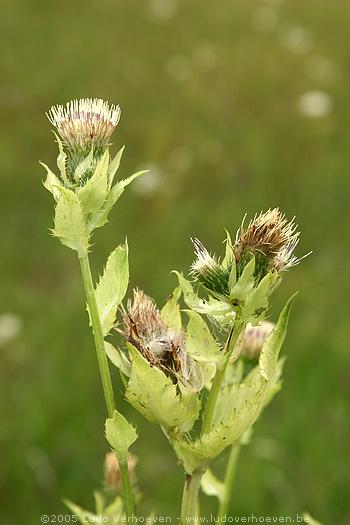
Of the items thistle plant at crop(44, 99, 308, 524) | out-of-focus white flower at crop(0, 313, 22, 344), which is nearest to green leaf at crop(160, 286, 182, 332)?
thistle plant at crop(44, 99, 308, 524)

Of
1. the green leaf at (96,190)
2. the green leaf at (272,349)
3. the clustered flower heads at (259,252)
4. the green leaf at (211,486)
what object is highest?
the green leaf at (96,190)

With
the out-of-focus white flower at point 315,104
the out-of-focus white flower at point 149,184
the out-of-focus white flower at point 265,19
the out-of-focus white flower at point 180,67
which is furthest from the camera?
the out-of-focus white flower at point 265,19

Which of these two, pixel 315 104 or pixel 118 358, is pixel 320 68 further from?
pixel 118 358

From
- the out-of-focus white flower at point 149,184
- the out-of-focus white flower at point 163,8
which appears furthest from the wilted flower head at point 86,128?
the out-of-focus white flower at point 163,8

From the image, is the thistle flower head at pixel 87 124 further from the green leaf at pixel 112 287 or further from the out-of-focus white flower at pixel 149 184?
the out-of-focus white flower at pixel 149 184

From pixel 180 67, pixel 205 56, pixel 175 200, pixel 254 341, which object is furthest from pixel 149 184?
pixel 254 341

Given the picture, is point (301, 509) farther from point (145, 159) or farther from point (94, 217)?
point (145, 159)

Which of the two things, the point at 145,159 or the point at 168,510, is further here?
the point at 145,159

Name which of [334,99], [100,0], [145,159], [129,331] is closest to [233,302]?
[129,331]
